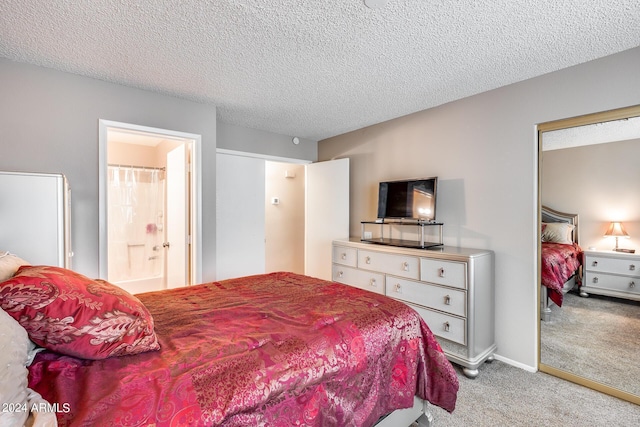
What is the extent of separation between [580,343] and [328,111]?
3.18 metres

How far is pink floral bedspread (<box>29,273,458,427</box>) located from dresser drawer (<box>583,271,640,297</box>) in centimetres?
162

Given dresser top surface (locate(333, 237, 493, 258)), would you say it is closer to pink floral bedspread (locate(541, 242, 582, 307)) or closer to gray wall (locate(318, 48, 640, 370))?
gray wall (locate(318, 48, 640, 370))

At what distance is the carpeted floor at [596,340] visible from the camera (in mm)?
2168

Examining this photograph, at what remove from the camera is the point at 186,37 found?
6.36ft

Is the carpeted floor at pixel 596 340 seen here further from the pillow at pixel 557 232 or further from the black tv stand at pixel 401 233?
the black tv stand at pixel 401 233

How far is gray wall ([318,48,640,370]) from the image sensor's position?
7.51 feet

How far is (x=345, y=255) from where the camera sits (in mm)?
3602

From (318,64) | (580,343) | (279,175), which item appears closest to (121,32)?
(318,64)

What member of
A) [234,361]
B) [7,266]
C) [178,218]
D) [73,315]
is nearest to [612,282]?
[234,361]

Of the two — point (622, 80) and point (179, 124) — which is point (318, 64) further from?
point (622, 80)

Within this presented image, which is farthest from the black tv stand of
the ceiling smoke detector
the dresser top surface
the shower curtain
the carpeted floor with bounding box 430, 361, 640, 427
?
the shower curtain

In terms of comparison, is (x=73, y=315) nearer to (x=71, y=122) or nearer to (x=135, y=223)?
(x=71, y=122)

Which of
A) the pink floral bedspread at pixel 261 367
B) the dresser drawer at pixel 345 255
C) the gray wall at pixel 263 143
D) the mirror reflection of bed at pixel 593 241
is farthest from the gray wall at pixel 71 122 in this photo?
the mirror reflection of bed at pixel 593 241

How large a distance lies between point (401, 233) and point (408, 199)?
503mm
